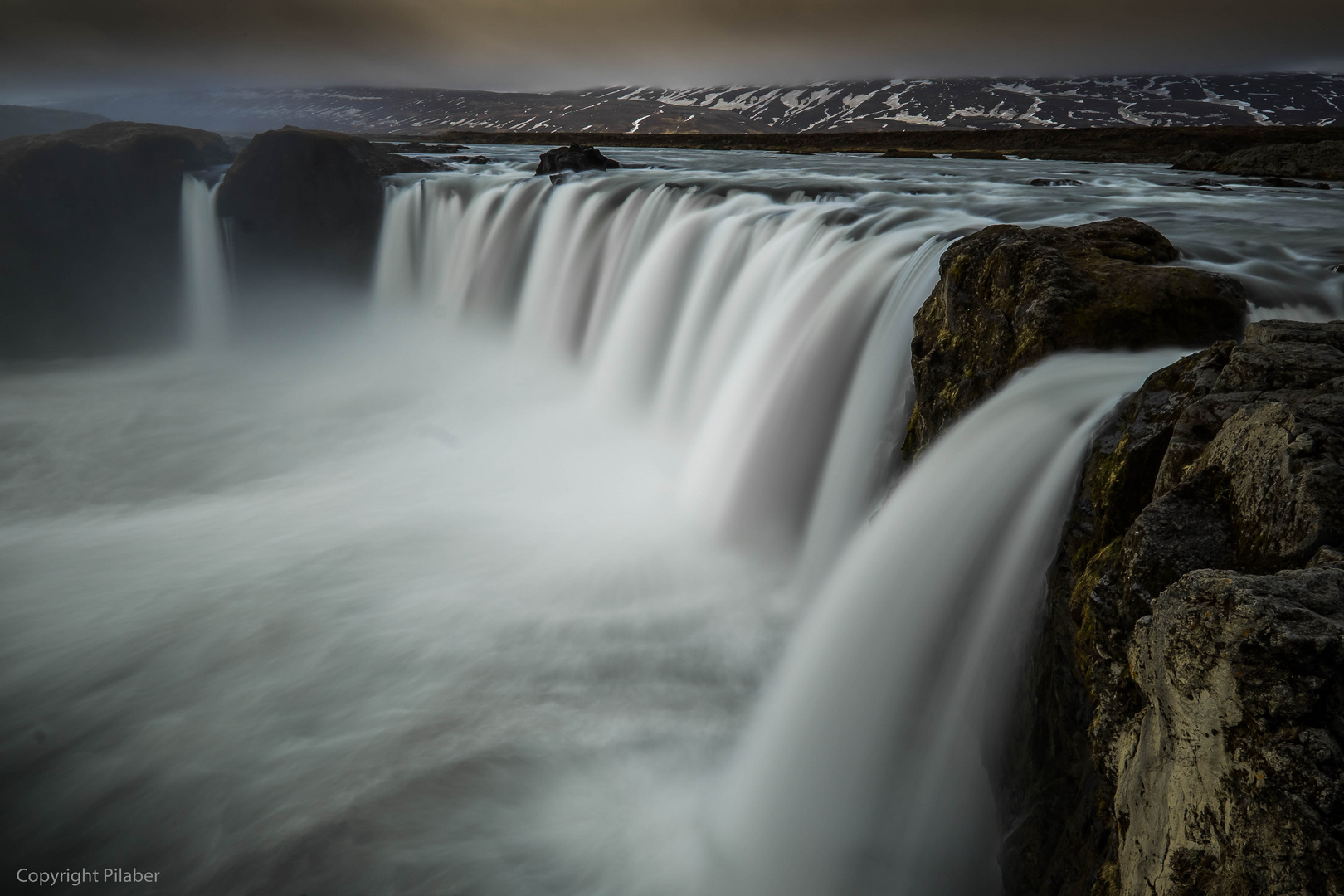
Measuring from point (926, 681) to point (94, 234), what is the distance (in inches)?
859

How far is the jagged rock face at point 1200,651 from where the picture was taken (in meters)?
1.56

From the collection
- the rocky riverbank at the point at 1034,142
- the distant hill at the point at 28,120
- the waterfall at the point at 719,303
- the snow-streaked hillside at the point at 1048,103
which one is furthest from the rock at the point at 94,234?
the snow-streaked hillside at the point at 1048,103

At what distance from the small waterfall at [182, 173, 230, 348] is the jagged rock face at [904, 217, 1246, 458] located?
1729 cm

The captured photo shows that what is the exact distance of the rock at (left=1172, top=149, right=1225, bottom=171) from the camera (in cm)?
1847

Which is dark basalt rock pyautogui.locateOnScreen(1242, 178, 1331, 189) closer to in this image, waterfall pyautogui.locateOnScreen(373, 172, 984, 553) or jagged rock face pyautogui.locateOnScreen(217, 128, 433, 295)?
waterfall pyautogui.locateOnScreen(373, 172, 984, 553)

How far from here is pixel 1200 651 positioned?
1.78m

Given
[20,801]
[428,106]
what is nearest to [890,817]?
[20,801]

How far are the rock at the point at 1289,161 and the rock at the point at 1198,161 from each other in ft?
1.70

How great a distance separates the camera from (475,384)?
1273cm

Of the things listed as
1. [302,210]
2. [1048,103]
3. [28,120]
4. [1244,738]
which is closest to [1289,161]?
[1244,738]

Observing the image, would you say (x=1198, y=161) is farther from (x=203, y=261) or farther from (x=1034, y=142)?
(x=203, y=261)

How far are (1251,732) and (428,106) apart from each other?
230 metres

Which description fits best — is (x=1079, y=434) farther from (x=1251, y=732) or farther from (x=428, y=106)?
(x=428, y=106)

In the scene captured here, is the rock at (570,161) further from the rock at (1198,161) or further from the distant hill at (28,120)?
the distant hill at (28,120)
